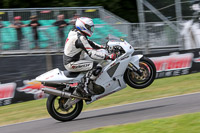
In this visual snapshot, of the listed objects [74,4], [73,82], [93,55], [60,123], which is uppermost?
[74,4]

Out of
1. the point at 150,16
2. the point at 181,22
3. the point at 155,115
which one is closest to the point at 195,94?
the point at 155,115

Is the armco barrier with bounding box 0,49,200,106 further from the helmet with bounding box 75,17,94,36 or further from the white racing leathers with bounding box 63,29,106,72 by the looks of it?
the helmet with bounding box 75,17,94,36

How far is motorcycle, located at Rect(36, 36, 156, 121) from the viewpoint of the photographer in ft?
26.4

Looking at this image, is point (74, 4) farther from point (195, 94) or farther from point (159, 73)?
point (195, 94)

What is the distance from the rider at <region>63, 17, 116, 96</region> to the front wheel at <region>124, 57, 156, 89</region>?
0.56m

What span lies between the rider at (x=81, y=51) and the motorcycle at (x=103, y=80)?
0.44 feet

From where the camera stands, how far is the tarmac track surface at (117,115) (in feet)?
24.1

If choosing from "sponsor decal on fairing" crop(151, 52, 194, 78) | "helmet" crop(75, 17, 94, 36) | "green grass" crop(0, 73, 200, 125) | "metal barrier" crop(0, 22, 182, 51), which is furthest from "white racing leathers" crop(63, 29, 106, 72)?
"sponsor decal on fairing" crop(151, 52, 194, 78)

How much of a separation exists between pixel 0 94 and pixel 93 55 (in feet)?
17.2

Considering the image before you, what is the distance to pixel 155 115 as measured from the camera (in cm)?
738

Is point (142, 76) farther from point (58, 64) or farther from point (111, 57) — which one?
point (58, 64)

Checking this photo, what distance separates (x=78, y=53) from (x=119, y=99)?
2.88 m

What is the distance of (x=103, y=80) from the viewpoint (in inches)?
322

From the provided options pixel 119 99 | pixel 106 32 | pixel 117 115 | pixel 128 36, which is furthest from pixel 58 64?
pixel 117 115
